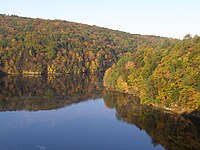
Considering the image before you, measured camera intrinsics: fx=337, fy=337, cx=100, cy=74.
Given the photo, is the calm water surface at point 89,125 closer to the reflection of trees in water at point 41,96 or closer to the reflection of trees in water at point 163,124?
the reflection of trees in water at point 163,124

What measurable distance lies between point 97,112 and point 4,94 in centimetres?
3674

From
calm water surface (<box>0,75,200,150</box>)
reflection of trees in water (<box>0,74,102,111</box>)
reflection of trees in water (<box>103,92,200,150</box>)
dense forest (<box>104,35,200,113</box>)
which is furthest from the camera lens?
reflection of trees in water (<box>0,74,102,111</box>)

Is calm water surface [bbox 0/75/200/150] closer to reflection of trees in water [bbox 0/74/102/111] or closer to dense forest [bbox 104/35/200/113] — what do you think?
reflection of trees in water [bbox 0/74/102/111]

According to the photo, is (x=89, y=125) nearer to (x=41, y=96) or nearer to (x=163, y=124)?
(x=163, y=124)

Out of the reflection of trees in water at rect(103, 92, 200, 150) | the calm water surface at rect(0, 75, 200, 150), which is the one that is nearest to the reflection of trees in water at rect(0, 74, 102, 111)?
the calm water surface at rect(0, 75, 200, 150)

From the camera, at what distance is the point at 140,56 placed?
4203 inches

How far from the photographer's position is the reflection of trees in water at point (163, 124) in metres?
54.5

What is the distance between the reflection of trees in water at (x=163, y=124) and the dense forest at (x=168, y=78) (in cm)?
282

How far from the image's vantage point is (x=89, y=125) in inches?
2640

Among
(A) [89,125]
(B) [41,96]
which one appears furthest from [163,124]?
(B) [41,96]

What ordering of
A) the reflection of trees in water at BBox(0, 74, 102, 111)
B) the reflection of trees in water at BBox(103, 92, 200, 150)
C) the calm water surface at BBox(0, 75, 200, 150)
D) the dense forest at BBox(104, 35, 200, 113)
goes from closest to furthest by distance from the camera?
the calm water surface at BBox(0, 75, 200, 150) → the reflection of trees in water at BBox(103, 92, 200, 150) → the dense forest at BBox(104, 35, 200, 113) → the reflection of trees in water at BBox(0, 74, 102, 111)

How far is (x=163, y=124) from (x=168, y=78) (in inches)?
571

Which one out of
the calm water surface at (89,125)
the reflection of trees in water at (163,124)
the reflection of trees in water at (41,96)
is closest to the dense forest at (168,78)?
the reflection of trees in water at (163,124)

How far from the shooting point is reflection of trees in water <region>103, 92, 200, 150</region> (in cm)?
5450
